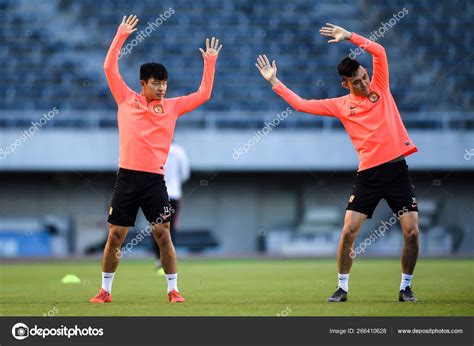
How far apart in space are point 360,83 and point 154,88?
1.79m

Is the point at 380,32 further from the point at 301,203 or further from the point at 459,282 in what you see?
the point at 459,282

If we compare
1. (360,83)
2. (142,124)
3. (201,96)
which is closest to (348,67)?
(360,83)

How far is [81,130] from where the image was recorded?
2603 centimetres

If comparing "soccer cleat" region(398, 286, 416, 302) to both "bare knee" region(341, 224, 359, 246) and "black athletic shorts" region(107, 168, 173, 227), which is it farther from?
"black athletic shorts" region(107, 168, 173, 227)

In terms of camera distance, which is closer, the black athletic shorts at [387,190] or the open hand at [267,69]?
the black athletic shorts at [387,190]

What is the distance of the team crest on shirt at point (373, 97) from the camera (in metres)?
8.60

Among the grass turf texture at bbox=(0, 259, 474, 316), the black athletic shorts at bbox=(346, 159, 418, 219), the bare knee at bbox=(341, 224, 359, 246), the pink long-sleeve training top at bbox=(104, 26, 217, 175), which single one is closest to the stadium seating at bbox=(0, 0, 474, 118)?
the grass turf texture at bbox=(0, 259, 474, 316)

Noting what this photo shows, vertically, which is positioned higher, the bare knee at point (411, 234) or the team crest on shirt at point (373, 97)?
the team crest on shirt at point (373, 97)

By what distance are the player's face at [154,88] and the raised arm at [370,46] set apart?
4.78ft

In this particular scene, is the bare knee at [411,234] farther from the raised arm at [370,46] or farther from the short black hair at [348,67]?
the short black hair at [348,67]

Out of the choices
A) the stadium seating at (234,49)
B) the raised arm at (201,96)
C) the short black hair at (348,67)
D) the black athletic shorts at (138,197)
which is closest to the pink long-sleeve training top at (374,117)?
the short black hair at (348,67)

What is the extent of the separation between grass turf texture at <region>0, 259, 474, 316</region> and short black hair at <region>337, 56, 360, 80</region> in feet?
6.46

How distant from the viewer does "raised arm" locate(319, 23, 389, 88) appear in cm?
845
